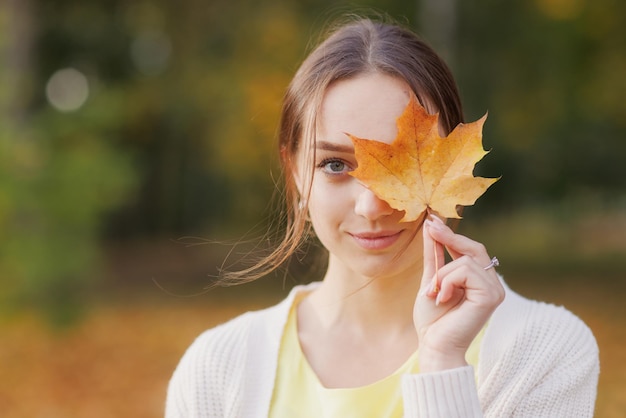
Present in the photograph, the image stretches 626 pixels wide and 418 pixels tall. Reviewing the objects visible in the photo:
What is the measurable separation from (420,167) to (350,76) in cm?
34

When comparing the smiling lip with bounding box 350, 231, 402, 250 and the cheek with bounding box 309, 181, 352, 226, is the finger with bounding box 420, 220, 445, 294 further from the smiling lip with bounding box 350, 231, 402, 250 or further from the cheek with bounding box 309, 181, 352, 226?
the cheek with bounding box 309, 181, 352, 226

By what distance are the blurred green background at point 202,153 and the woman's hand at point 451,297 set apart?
16.9 ft

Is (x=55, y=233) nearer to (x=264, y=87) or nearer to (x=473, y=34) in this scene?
(x=264, y=87)

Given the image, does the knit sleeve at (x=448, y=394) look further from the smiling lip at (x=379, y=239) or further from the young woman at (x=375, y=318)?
the smiling lip at (x=379, y=239)

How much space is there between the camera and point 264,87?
38.4 feet

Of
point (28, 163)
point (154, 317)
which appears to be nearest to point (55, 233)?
point (28, 163)

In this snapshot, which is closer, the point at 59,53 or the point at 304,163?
the point at 304,163

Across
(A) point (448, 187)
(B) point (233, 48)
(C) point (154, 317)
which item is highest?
(B) point (233, 48)

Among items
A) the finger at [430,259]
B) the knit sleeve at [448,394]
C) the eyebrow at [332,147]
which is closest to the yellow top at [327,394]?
the knit sleeve at [448,394]

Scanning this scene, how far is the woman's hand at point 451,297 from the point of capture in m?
1.70

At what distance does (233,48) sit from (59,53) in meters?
2.73

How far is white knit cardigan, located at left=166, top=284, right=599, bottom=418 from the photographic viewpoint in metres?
1.76

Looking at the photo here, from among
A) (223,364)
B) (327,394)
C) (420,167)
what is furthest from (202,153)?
(420,167)

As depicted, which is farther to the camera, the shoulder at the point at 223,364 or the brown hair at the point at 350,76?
the shoulder at the point at 223,364
